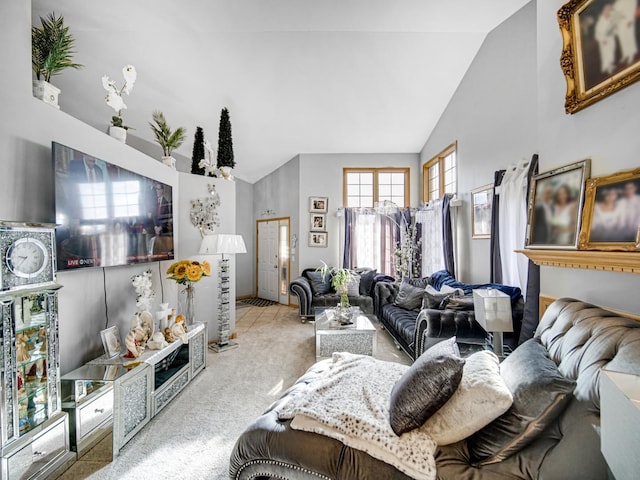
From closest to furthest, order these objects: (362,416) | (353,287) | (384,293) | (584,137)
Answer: (362,416), (584,137), (384,293), (353,287)

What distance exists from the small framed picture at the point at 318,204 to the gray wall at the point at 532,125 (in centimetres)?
223

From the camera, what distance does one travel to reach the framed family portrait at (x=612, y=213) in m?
1.29

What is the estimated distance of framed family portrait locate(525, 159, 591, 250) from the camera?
5.26 feet

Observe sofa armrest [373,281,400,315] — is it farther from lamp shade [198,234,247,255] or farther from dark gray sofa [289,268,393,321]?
lamp shade [198,234,247,255]

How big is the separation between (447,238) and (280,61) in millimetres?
3314

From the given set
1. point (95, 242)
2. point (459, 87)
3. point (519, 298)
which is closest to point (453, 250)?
point (519, 298)

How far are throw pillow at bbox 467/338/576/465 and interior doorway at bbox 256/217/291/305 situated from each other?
5.06m

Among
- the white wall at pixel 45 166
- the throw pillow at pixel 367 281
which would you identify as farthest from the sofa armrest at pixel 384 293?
the white wall at pixel 45 166

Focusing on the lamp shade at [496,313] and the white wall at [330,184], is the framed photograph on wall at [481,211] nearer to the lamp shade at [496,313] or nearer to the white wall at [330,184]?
the lamp shade at [496,313]

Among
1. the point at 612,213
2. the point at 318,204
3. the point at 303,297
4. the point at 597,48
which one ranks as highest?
the point at 597,48

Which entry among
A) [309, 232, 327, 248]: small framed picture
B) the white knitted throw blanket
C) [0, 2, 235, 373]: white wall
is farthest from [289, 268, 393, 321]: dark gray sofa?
the white knitted throw blanket

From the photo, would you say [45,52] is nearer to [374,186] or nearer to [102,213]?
[102,213]

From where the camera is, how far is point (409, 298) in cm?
377

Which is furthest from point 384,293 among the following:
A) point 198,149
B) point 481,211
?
point 198,149
